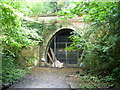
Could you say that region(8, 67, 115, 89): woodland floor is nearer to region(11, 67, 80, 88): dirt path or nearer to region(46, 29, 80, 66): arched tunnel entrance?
region(11, 67, 80, 88): dirt path

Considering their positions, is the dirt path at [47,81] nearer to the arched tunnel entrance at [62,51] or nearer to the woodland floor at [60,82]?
the woodland floor at [60,82]

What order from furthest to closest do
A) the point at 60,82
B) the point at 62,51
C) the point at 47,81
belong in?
the point at 62,51, the point at 47,81, the point at 60,82

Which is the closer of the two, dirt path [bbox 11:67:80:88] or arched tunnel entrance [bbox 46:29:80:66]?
dirt path [bbox 11:67:80:88]

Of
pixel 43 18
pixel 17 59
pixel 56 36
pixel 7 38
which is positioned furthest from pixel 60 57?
pixel 7 38

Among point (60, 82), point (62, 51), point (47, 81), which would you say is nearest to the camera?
point (60, 82)

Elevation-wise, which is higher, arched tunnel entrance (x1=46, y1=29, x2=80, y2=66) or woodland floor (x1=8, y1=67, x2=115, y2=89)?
arched tunnel entrance (x1=46, y1=29, x2=80, y2=66)

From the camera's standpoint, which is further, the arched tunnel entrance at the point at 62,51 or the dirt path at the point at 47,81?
the arched tunnel entrance at the point at 62,51

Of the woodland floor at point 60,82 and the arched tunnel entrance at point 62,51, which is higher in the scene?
the arched tunnel entrance at point 62,51

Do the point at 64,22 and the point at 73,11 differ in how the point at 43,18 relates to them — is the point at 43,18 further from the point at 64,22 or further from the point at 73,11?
the point at 73,11

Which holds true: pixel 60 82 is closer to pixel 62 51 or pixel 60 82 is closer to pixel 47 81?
pixel 47 81

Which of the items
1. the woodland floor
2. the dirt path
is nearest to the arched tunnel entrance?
the dirt path

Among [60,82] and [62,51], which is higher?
[62,51]

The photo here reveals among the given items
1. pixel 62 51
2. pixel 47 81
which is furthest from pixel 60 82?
pixel 62 51

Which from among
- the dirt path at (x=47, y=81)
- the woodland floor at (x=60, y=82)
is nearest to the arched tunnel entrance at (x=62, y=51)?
the dirt path at (x=47, y=81)
